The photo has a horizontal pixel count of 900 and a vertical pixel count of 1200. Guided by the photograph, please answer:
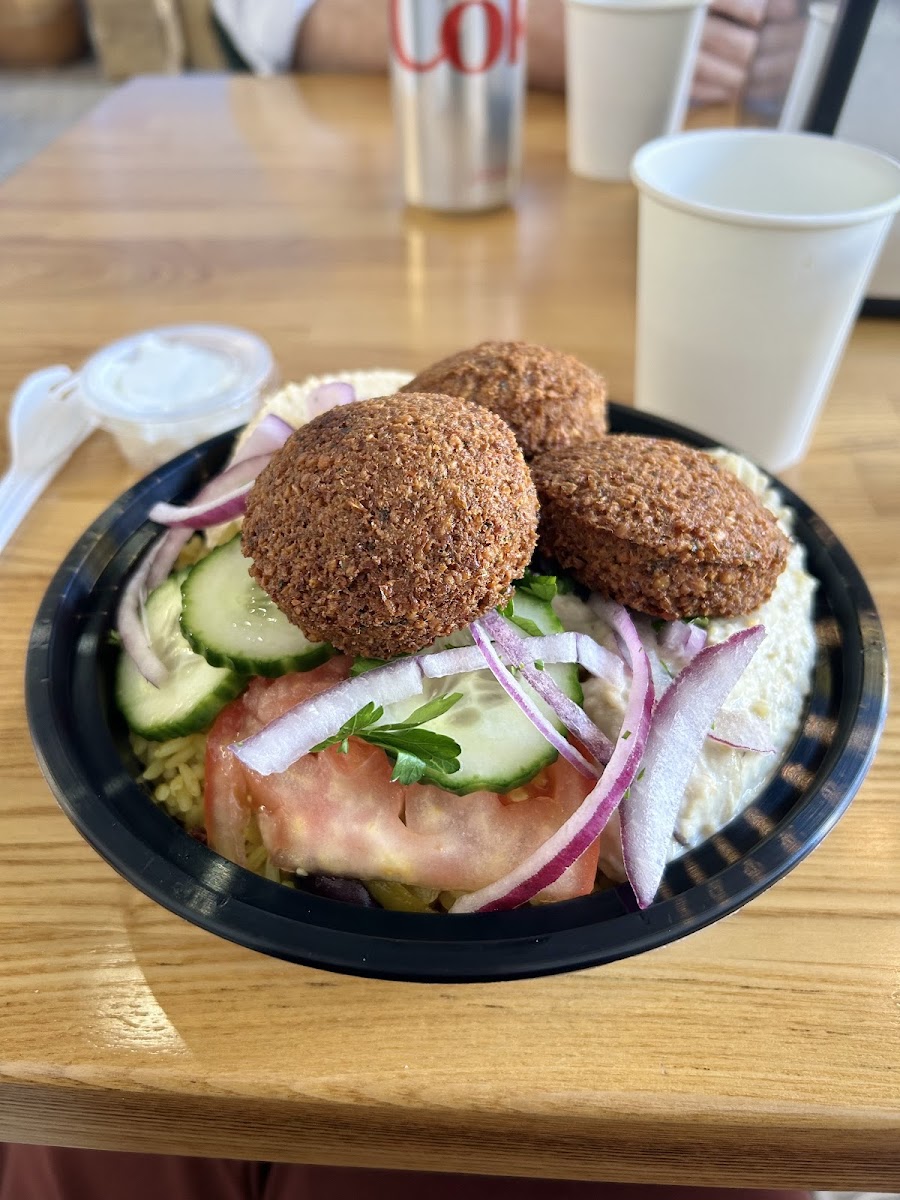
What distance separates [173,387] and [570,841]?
1.05m

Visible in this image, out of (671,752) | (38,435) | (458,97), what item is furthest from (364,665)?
(458,97)

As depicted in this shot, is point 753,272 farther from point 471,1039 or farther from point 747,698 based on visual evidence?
point 471,1039

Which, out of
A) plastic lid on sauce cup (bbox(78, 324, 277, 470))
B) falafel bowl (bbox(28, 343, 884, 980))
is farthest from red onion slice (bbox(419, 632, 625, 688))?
plastic lid on sauce cup (bbox(78, 324, 277, 470))

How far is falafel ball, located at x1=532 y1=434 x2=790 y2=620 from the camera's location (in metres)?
0.86

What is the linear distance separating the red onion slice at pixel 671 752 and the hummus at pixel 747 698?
25mm

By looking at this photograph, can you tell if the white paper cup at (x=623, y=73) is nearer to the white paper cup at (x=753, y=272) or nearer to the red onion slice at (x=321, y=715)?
the white paper cup at (x=753, y=272)

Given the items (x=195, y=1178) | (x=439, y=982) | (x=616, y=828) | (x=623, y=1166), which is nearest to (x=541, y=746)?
(x=616, y=828)

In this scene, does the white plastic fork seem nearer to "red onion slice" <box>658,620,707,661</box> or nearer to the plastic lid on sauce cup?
the plastic lid on sauce cup

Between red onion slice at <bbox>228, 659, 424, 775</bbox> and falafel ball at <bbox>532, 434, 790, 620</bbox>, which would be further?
falafel ball at <bbox>532, 434, 790, 620</bbox>

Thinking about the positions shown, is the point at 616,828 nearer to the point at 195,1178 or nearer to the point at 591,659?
the point at 591,659

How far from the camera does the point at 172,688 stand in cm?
88

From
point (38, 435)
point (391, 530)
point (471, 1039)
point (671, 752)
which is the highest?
point (391, 530)

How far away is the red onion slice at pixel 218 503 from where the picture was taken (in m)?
1.00

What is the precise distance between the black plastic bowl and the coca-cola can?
1469 millimetres
